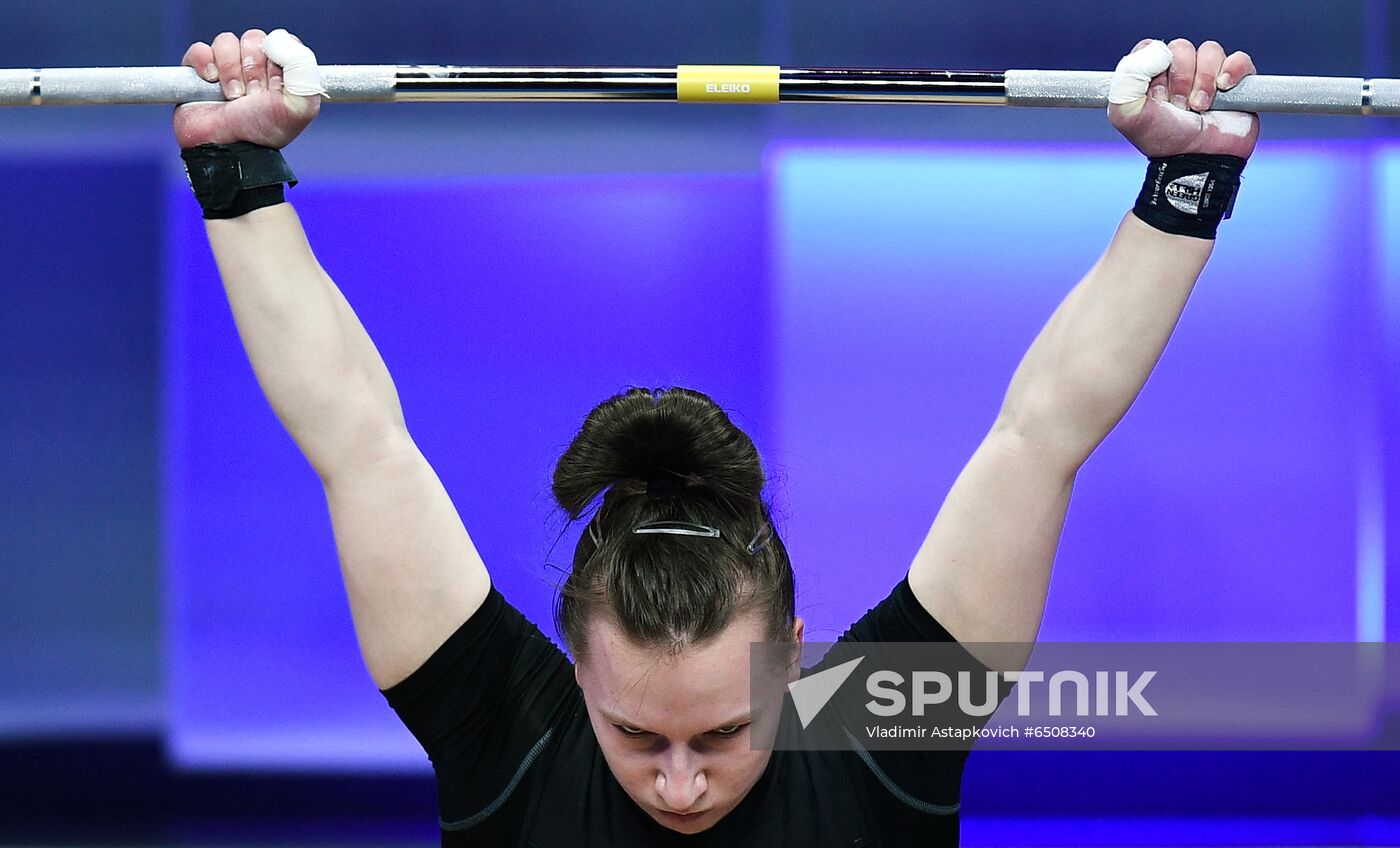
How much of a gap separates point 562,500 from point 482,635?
0.16 meters

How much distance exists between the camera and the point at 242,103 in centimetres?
134

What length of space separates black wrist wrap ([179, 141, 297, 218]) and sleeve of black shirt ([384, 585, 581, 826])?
43cm

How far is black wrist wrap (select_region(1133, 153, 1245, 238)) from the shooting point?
1.26 m

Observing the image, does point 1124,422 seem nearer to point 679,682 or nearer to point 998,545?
point 998,545

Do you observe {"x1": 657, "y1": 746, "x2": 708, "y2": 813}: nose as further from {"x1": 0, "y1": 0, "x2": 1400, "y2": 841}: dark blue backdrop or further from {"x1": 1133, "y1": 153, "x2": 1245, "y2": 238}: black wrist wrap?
{"x1": 0, "y1": 0, "x2": 1400, "y2": 841}: dark blue backdrop

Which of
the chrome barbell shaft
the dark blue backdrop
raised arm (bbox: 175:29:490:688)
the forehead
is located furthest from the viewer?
the dark blue backdrop

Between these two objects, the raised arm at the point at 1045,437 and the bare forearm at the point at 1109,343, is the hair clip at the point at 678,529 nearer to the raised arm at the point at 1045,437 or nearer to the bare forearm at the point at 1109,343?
the raised arm at the point at 1045,437

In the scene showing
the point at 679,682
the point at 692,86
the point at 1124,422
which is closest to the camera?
the point at 679,682

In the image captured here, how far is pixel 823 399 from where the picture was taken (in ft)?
10.1

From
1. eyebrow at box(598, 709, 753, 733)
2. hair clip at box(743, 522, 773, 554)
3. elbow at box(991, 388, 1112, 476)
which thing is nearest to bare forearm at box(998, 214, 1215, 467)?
elbow at box(991, 388, 1112, 476)

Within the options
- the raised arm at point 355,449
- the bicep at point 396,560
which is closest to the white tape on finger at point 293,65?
the raised arm at point 355,449

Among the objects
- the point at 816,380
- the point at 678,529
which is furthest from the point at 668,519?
the point at 816,380

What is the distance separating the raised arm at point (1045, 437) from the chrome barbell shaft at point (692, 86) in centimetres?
22

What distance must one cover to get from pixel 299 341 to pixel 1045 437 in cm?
68
